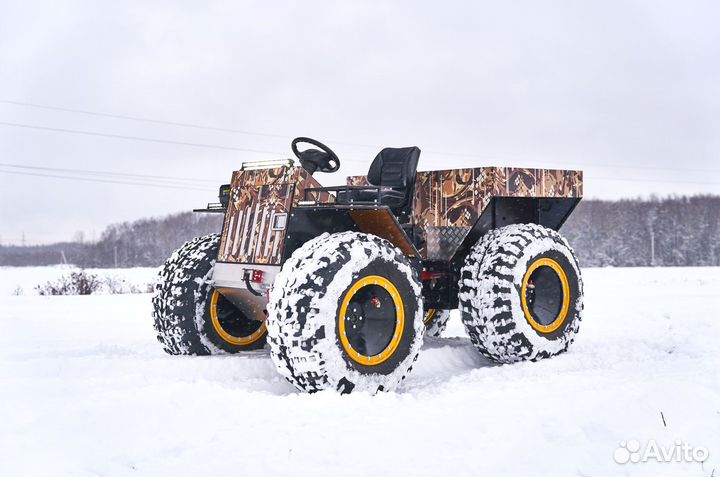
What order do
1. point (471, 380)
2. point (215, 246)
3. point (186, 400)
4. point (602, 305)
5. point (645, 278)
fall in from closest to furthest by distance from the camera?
point (186, 400)
point (471, 380)
point (215, 246)
point (602, 305)
point (645, 278)

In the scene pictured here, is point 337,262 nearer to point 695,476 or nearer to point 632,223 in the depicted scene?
point 695,476

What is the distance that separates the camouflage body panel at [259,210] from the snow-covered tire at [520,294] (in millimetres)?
1855

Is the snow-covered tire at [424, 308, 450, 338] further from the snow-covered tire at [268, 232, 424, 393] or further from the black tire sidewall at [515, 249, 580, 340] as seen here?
the snow-covered tire at [268, 232, 424, 393]

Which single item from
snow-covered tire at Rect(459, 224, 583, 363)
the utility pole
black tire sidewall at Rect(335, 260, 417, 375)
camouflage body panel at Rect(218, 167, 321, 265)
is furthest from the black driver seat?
the utility pole

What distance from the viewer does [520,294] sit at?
265 inches

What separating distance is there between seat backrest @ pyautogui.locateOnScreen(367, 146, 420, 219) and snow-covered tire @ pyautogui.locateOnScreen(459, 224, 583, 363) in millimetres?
837

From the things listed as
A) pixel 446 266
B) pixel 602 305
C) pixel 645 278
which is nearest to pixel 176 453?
pixel 446 266

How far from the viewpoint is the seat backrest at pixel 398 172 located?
7.23m

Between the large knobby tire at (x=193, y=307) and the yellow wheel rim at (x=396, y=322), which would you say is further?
the large knobby tire at (x=193, y=307)

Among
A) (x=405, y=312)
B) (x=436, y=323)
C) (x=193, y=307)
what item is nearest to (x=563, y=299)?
(x=436, y=323)

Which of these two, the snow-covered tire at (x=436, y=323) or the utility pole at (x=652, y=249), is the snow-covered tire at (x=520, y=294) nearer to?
the snow-covered tire at (x=436, y=323)

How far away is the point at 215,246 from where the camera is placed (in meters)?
6.93

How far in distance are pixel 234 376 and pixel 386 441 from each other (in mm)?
2287
